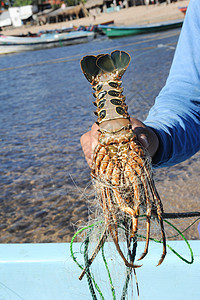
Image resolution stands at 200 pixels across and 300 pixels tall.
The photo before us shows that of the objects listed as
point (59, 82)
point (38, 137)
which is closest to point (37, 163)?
point (38, 137)

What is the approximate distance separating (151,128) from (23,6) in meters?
67.3

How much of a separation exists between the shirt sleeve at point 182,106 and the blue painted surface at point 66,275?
0.70 meters

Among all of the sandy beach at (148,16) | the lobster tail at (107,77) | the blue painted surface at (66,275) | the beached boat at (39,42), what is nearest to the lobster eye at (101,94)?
→ the lobster tail at (107,77)

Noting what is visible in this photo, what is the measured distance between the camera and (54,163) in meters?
4.57

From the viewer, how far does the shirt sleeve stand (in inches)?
51.7

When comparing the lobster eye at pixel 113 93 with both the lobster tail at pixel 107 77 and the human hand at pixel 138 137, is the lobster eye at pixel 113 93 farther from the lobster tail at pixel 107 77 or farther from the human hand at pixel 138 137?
the human hand at pixel 138 137

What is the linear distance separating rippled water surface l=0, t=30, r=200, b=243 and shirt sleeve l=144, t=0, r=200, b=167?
13.7 inches

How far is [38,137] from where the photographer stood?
5.56 meters

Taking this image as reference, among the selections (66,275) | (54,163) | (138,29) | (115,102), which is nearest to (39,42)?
(138,29)

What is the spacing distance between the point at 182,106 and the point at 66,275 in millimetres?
1129

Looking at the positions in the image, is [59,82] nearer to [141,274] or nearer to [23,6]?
[141,274]

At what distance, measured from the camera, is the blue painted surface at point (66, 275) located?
6.08 ft

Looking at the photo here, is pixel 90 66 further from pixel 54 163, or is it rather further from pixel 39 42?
pixel 39 42

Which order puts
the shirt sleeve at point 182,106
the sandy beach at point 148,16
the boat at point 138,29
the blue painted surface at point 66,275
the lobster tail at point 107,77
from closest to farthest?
the lobster tail at point 107,77 < the shirt sleeve at point 182,106 < the blue painted surface at point 66,275 < the boat at point 138,29 < the sandy beach at point 148,16
